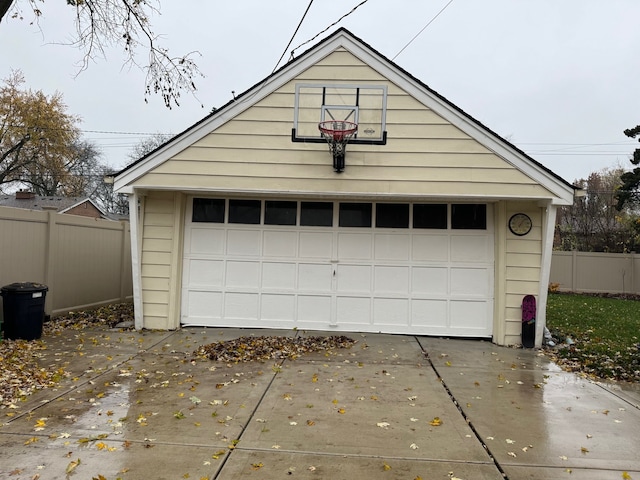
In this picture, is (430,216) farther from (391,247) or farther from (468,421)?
(468,421)

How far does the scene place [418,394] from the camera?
192 inches

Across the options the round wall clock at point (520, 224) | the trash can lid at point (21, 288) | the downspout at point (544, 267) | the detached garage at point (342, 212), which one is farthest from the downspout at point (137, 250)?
the downspout at point (544, 267)

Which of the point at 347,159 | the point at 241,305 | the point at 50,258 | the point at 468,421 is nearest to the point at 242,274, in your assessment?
the point at 241,305

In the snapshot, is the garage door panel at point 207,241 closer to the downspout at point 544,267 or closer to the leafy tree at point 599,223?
the downspout at point 544,267

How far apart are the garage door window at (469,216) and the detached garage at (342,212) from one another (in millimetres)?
22

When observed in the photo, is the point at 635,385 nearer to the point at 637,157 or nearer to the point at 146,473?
the point at 146,473

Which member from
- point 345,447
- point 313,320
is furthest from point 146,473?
point 313,320

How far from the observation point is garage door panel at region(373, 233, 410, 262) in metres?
7.92

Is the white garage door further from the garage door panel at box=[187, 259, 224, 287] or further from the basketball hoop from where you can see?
the basketball hoop

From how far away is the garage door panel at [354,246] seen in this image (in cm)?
796

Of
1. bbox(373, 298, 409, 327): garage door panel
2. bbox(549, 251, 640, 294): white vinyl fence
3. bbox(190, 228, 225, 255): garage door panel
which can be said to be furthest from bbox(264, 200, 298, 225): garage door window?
bbox(549, 251, 640, 294): white vinyl fence

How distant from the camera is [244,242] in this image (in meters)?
8.09

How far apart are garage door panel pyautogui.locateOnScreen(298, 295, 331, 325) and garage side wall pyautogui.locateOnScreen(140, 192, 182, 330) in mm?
2220

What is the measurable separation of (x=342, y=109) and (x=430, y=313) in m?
3.74
